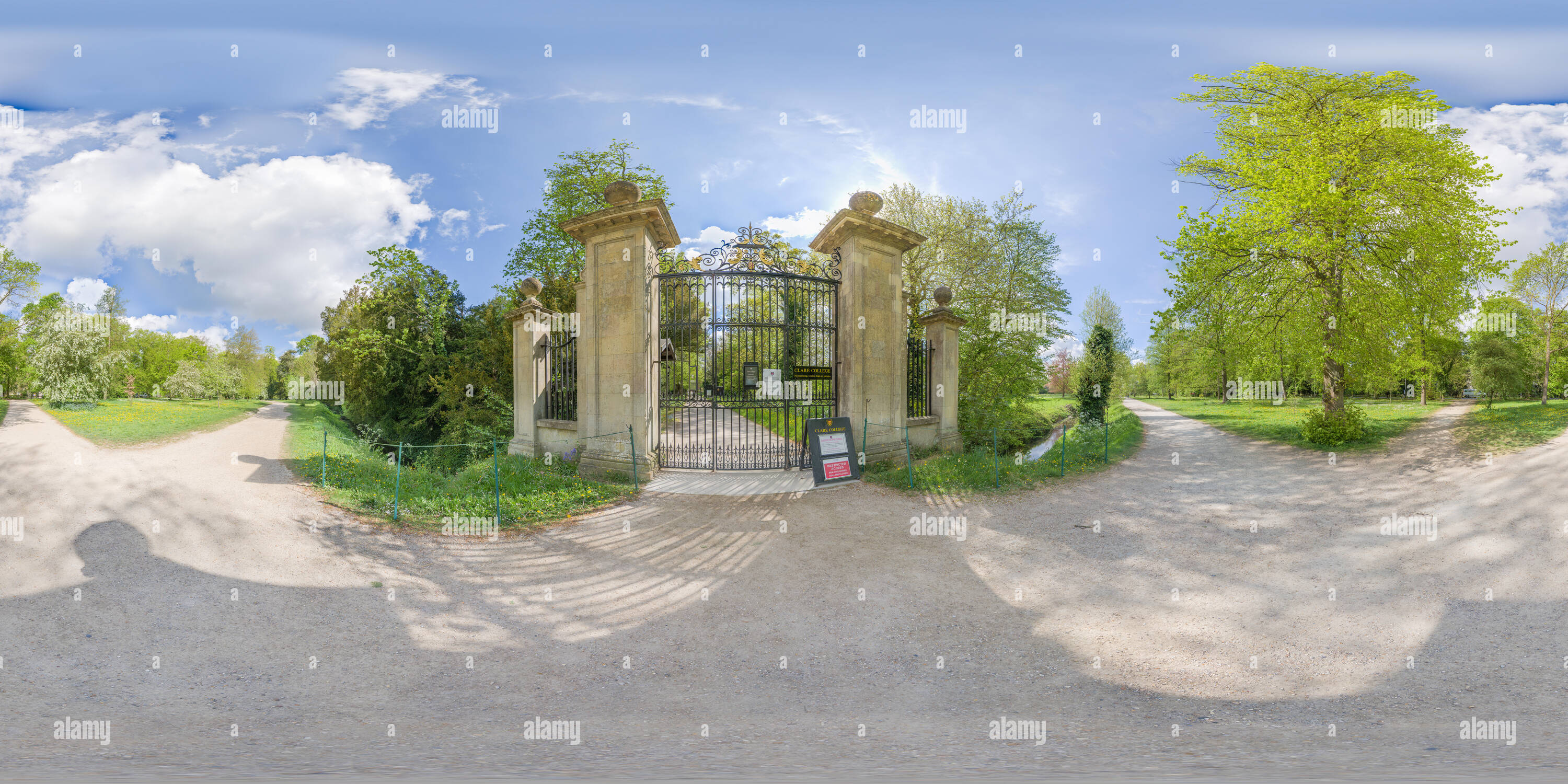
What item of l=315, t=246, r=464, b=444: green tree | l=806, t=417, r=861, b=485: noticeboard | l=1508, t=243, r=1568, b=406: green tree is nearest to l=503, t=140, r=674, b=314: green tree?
l=315, t=246, r=464, b=444: green tree

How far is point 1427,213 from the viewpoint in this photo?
12.2 m

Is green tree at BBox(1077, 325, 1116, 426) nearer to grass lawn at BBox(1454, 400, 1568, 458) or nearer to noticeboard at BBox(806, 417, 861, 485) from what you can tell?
grass lawn at BBox(1454, 400, 1568, 458)

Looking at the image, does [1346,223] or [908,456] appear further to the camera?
[1346,223]

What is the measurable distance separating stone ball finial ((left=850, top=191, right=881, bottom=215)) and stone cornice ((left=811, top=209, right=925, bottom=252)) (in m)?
0.15

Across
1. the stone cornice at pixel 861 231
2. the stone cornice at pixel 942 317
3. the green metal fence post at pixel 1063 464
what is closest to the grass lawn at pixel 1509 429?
the green metal fence post at pixel 1063 464

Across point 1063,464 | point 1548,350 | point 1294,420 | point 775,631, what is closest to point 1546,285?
point 1548,350

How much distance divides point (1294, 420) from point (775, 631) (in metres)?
19.6

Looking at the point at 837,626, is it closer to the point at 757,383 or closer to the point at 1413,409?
the point at 757,383

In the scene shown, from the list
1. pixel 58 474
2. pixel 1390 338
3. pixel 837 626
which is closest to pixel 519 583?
pixel 837 626

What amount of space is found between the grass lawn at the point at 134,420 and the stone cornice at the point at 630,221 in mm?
8033

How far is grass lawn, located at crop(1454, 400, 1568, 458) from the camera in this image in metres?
10.8

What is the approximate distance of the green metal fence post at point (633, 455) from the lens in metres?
9.73

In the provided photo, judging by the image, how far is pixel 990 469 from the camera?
34.0 ft

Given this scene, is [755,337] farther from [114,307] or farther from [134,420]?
[114,307]
